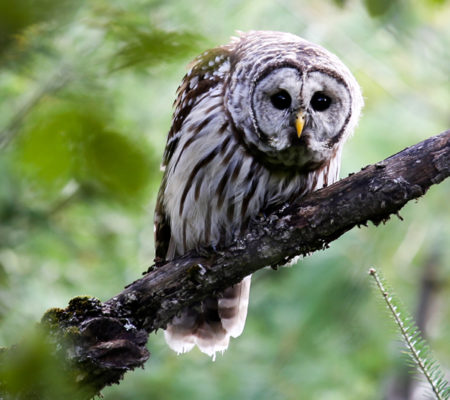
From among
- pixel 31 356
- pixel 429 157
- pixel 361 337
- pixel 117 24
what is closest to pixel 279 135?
pixel 429 157

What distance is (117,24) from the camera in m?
0.86

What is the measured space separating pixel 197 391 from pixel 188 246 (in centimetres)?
198

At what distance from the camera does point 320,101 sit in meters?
3.11

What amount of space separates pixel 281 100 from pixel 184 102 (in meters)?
0.60

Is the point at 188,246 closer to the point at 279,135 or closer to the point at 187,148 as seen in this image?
the point at 187,148

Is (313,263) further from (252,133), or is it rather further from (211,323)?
(252,133)

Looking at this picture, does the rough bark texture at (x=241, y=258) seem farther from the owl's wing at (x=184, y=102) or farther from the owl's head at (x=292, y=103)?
the owl's wing at (x=184, y=102)

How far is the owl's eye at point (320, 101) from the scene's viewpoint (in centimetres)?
310

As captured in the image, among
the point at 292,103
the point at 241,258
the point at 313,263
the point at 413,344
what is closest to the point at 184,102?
the point at 292,103

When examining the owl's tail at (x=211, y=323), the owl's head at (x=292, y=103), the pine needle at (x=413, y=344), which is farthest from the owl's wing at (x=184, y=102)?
the pine needle at (x=413, y=344)

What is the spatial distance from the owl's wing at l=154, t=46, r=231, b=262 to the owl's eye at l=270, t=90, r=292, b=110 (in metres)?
0.35

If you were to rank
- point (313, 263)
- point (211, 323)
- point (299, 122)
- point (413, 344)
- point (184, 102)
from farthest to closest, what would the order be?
1. point (313, 263)
2. point (211, 323)
3. point (184, 102)
4. point (299, 122)
5. point (413, 344)

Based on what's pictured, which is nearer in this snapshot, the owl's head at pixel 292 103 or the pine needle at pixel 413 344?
the pine needle at pixel 413 344

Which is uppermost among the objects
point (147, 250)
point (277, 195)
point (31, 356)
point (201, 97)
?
point (147, 250)
